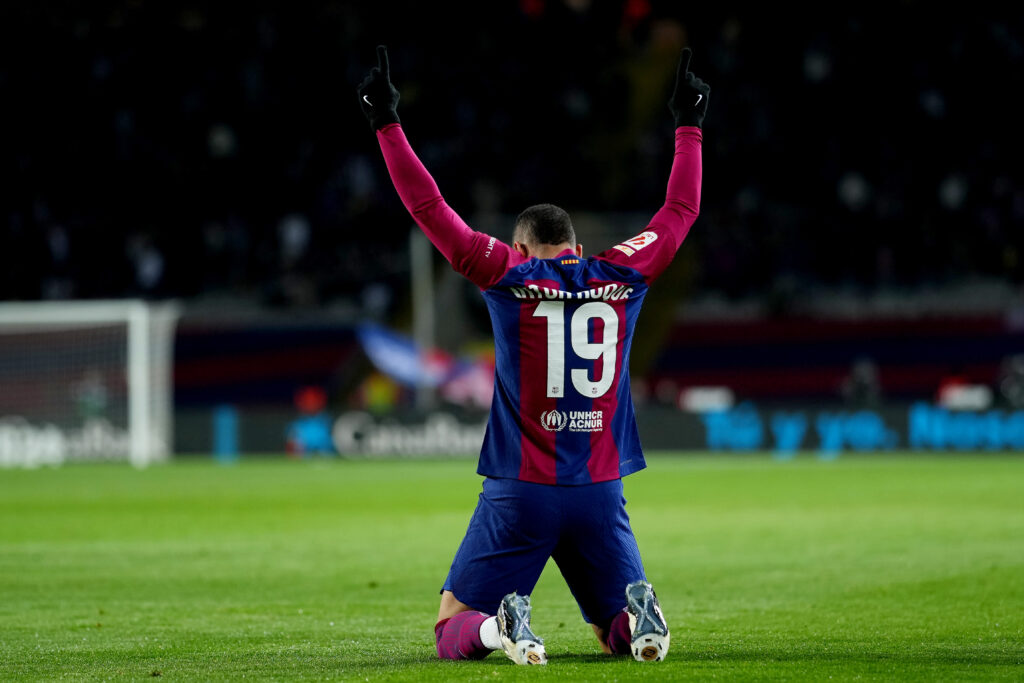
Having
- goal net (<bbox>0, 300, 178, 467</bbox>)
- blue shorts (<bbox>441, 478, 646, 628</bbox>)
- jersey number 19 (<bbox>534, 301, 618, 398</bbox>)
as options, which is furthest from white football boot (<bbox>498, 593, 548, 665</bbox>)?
goal net (<bbox>0, 300, 178, 467</bbox>)

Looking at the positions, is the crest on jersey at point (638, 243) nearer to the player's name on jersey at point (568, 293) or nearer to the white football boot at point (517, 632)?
the player's name on jersey at point (568, 293)

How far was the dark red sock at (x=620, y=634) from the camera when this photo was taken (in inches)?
226

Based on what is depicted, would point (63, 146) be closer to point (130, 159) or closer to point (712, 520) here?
point (130, 159)

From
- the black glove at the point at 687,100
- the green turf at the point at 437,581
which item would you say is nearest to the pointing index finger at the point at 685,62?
the black glove at the point at 687,100

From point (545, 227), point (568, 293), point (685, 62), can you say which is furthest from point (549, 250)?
point (685, 62)

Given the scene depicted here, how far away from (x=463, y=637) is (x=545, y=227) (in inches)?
62.7

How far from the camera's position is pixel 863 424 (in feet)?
82.5

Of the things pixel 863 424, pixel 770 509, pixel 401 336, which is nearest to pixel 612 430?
pixel 770 509

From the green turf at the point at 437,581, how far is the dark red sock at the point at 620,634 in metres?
0.10

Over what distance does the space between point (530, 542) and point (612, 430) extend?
0.53 meters

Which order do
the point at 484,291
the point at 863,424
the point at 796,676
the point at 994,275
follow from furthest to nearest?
the point at 994,275
the point at 863,424
the point at 484,291
the point at 796,676

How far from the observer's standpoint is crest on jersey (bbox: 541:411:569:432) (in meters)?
5.57

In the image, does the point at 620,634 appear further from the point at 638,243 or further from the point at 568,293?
the point at 638,243

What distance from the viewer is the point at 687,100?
604cm
